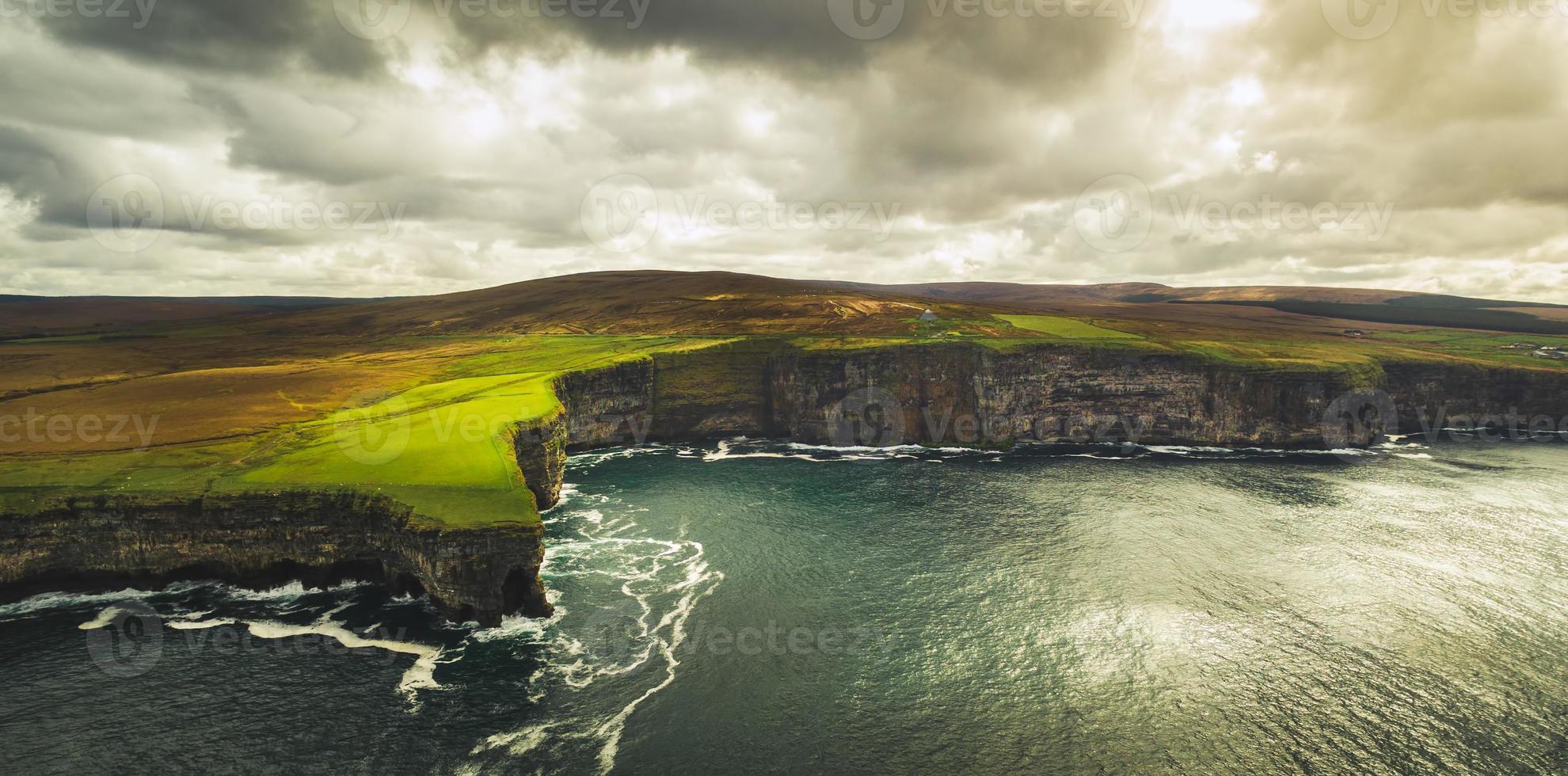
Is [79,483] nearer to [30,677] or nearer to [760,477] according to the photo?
[30,677]

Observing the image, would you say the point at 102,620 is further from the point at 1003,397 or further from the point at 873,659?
the point at 1003,397

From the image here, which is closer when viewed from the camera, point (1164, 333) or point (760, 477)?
point (760, 477)

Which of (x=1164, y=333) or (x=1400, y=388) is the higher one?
(x=1164, y=333)

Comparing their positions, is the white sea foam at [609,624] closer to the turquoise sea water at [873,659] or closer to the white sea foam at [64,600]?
the turquoise sea water at [873,659]

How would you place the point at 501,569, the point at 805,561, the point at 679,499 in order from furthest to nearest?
the point at 679,499, the point at 805,561, the point at 501,569

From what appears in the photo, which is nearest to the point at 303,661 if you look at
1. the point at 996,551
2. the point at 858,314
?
the point at 996,551

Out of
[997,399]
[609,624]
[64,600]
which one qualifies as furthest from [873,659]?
[997,399]
